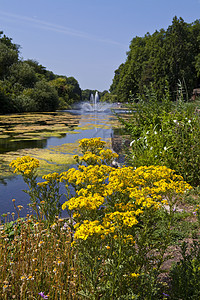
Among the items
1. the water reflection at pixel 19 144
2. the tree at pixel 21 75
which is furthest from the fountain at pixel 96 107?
the water reflection at pixel 19 144

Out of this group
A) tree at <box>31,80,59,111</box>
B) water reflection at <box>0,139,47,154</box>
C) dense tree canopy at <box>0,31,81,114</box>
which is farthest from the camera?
tree at <box>31,80,59,111</box>

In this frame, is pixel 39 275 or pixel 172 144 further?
pixel 172 144

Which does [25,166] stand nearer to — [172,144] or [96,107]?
[172,144]

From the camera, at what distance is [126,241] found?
1521mm

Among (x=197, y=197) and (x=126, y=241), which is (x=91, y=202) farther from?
(x=197, y=197)

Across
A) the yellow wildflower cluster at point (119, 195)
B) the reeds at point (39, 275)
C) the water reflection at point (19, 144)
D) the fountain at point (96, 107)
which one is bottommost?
the reeds at point (39, 275)

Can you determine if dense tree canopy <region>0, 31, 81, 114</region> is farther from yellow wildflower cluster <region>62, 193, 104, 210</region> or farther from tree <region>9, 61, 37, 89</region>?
yellow wildflower cluster <region>62, 193, 104, 210</region>

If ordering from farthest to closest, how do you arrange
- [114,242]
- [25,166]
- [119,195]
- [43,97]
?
[43,97], [25,166], [119,195], [114,242]

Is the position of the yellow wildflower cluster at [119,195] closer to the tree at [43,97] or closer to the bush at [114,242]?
the bush at [114,242]

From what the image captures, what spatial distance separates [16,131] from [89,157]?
10123 mm

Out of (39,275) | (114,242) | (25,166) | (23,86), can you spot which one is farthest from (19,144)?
(23,86)

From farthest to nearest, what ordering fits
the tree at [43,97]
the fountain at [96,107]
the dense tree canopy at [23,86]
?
the fountain at [96,107] < the tree at [43,97] < the dense tree canopy at [23,86]

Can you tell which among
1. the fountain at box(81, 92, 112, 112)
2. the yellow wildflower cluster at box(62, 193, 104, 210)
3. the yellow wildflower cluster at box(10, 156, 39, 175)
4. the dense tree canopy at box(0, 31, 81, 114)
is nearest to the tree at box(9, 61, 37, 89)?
the dense tree canopy at box(0, 31, 81, 114)

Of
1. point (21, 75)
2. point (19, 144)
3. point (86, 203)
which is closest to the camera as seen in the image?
point (86, 203)
